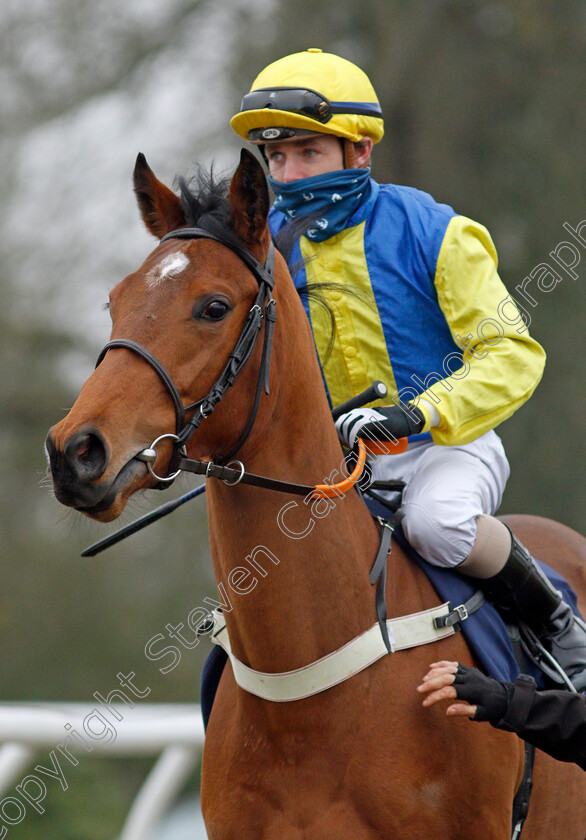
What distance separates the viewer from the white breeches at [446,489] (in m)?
2.63

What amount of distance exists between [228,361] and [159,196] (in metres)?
0.46

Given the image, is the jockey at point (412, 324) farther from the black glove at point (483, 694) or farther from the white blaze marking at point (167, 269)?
the white blaze marking at point (167, 269)

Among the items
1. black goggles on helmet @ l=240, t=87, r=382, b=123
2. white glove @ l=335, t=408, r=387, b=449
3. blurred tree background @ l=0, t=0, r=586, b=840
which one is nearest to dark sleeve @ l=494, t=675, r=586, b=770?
white glove @ l=335, t=408, r=387, b=449

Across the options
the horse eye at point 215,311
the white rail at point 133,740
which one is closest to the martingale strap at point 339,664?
the horse eye at point 215,311

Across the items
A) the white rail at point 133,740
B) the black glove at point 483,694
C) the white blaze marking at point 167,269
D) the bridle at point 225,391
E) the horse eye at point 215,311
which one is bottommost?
the white rail at point 133,740

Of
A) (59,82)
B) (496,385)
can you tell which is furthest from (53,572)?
(496,385)

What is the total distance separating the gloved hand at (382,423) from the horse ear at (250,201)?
558mm

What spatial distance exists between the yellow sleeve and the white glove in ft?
0.46

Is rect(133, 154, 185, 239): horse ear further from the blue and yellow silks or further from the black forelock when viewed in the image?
the blue and yellow silks

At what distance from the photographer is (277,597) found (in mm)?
2330

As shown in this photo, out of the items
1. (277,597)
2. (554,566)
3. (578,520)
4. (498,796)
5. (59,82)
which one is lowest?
(578,520)

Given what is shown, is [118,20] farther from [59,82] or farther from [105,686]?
[105,686]

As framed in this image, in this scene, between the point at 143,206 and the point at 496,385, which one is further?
the point at 496,385

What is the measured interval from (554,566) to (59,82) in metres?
6.79
